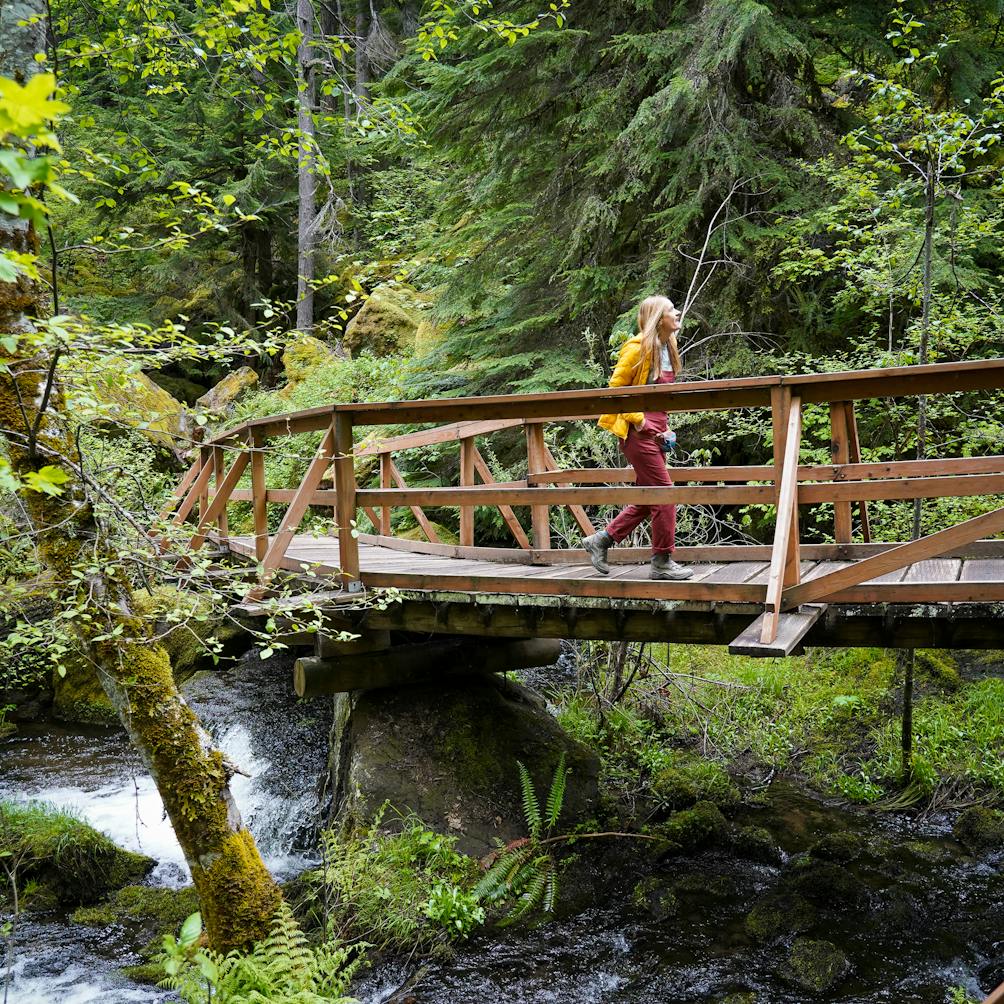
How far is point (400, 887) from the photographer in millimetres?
5949

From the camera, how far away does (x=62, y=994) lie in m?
5.54

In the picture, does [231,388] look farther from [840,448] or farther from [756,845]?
[840,448]

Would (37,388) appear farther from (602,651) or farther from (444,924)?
(602,651)

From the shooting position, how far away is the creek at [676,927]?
17.3 ft

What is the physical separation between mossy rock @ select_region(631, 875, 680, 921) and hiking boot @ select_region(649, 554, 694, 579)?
99.6 inches

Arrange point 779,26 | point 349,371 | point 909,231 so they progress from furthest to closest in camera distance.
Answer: point 349,371 < point 779,26 < point 909,231

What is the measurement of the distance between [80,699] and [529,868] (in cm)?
733

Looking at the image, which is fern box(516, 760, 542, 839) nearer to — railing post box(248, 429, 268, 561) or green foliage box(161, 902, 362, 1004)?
green foliage box(161, 902, 362, 1004)

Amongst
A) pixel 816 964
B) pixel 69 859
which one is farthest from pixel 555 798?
pixel 69 859

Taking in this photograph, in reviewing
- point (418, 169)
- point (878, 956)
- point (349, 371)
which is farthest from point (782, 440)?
point (418, 169)

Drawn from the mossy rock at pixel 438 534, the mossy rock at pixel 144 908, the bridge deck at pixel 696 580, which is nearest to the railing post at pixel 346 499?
the bridge deck at pixel 696 580

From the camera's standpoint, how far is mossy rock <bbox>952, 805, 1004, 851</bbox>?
6957 mm

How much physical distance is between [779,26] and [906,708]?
26.2 feet

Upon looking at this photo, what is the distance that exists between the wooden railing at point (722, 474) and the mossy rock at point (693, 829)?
7.74 ft
